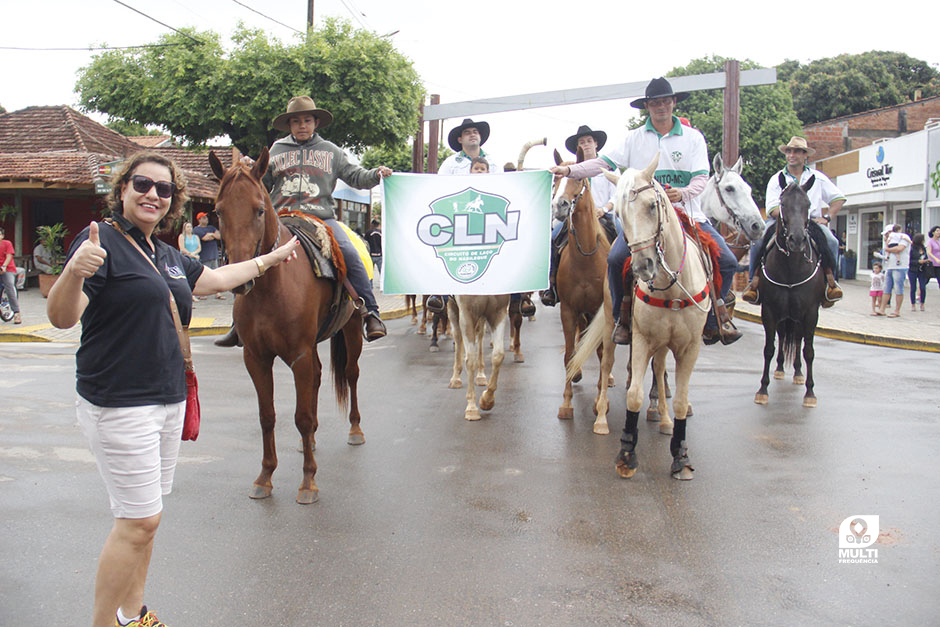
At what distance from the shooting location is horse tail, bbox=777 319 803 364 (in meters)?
8.41

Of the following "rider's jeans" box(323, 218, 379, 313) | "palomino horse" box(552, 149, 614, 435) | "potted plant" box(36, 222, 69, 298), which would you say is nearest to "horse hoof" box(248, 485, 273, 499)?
"rider's jeans" box(323, 218, 379, 313)

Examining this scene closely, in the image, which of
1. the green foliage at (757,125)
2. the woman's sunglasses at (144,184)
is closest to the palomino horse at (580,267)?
the woman's sunglasses at (144,184)

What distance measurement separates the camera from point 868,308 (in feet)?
57.1

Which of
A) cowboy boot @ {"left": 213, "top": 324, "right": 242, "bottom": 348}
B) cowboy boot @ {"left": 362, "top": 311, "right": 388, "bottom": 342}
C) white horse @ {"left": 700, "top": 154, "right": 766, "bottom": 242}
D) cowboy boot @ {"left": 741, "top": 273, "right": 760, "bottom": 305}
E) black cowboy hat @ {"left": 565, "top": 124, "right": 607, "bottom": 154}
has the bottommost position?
cowboy boot @ {"left": 213, "top": 324, "right": 242, "bottom": 348}

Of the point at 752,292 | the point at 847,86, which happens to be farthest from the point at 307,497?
the point at 847,86

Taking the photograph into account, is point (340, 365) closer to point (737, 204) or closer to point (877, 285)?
point (737, 204)

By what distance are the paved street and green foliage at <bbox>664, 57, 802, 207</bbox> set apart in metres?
27.8

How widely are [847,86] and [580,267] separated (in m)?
45.7

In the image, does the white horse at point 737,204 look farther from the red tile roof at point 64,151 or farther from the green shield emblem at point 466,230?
the red tile roof at point 64,151

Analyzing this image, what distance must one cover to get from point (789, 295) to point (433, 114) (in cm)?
1294

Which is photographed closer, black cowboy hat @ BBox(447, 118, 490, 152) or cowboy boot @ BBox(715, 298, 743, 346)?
cowboy boot @ BBox(715, 298, 743, 346)

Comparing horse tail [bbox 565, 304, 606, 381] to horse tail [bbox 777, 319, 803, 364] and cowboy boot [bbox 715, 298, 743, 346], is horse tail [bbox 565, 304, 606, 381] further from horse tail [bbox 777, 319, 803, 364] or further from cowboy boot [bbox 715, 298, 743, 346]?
horse tail [bbox 777, 319, 803, 364]

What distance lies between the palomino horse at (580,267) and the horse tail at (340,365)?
2185mm

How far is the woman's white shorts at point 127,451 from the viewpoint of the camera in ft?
9.12
